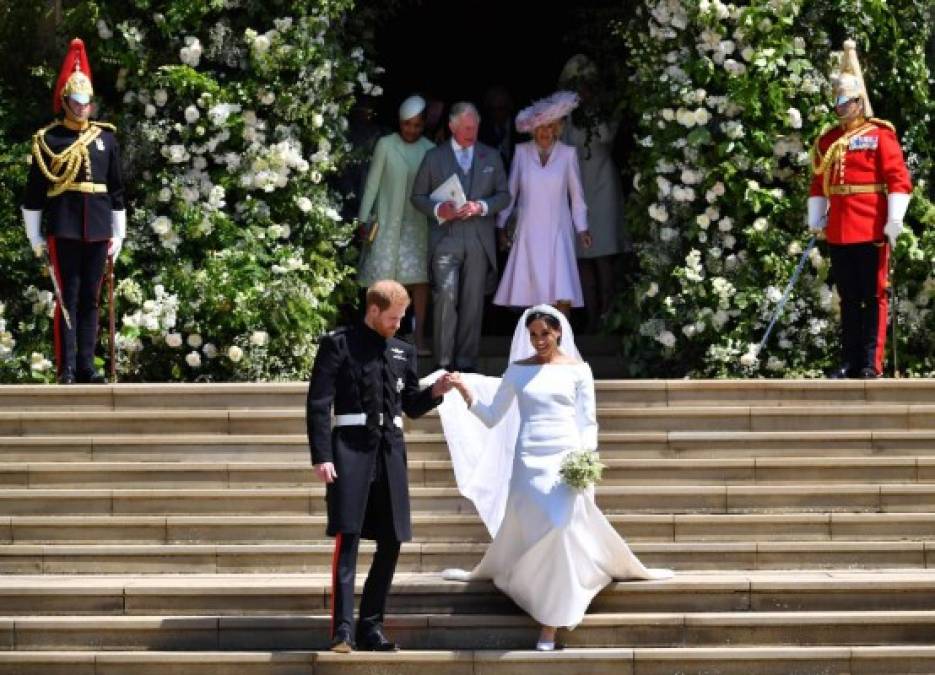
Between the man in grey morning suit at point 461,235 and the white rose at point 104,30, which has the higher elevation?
the white rose at point 104,30

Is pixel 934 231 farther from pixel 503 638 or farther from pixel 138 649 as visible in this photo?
pixel 138 649

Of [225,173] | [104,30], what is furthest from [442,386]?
[104,30]

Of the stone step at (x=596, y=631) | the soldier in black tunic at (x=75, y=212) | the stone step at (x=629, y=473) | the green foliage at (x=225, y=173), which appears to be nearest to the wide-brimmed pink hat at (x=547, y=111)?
the green foliage at (x=225, y=173)

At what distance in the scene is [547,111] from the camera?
48.3 ft

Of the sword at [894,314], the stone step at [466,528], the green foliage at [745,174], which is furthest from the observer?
the green foliage at [745,174]

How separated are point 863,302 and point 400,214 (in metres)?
3.28

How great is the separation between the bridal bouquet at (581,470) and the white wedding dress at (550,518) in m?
0.08

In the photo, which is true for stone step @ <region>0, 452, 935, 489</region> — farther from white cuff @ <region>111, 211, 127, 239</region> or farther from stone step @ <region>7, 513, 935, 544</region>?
white cuff @ <region>111, 211, 127, 239</region>

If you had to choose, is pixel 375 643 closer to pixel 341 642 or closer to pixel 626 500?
pixel 341 642

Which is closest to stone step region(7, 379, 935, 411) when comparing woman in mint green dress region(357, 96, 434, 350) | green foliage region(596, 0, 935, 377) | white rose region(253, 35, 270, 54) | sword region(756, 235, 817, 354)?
sword region(756, 235, 817, 354)

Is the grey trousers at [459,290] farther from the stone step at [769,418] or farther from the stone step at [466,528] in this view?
the stone step at [466,528]

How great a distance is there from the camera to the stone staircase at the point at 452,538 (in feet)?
33.9

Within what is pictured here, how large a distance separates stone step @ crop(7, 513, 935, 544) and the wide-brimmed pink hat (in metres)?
3.95

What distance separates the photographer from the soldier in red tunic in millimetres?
13258
